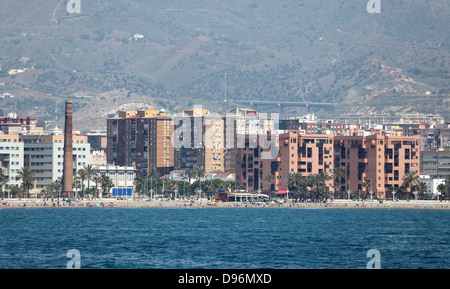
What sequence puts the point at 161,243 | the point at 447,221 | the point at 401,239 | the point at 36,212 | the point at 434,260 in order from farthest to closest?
the point at 36,212
the point at 447,221
the point at 401,239
the point at 161,243
the point at 434,260

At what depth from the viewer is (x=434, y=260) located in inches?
3226

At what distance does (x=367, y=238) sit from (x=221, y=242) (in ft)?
69.7

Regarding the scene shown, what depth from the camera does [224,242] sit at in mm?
103000

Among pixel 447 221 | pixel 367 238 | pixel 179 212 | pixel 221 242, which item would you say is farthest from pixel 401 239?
pixel 179 212

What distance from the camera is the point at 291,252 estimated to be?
8919 centimetres

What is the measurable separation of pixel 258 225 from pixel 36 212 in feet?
196

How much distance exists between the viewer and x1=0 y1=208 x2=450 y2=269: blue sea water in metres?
77.1

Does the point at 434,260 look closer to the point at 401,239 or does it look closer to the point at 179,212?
the point at 401,239

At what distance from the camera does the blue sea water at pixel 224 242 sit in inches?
3034

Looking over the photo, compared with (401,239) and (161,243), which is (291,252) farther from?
(401,239)
